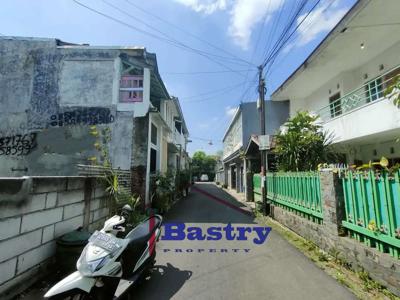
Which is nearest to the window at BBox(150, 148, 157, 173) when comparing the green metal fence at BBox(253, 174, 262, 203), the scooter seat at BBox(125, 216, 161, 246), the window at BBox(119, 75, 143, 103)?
the window at BBox(119, 75, 143, 103)

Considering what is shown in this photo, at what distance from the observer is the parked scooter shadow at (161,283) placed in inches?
142

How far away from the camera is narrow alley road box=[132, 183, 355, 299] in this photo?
3.62 metres

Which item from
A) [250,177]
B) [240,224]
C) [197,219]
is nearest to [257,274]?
[240,224]

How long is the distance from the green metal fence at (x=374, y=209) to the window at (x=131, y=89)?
332 inches

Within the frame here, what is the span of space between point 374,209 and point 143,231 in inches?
146

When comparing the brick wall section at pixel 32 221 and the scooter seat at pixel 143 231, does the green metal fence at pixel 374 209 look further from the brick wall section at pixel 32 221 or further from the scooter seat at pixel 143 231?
the brick wall section at pixel 32 221

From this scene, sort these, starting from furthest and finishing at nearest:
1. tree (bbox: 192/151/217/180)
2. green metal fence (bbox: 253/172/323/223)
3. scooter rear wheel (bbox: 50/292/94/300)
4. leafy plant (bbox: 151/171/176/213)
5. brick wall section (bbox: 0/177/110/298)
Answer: tree (bbox: 192/151/217/180) → leafy plant (bbox: 151/171/176/213) → green metal fence (bbox: 253/172/323/223) → brick wall section (bbox: 0/177/110/298) → scooter rear wheel (bbox: 50/292/94/300)

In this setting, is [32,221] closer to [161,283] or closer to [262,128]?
[161,283]

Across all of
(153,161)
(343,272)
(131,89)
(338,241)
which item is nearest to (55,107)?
(131,89)

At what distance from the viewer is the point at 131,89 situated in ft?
35.3

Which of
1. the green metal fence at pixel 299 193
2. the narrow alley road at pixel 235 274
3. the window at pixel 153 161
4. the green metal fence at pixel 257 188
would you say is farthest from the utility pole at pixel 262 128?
the window at pixel 153 161

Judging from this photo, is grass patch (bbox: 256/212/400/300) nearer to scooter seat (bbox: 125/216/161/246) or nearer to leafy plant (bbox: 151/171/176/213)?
scooter seat (bbox: 125/216/161/246)

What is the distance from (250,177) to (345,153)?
5.25 meters

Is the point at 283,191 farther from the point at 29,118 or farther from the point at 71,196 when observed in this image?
the point at 29,118
